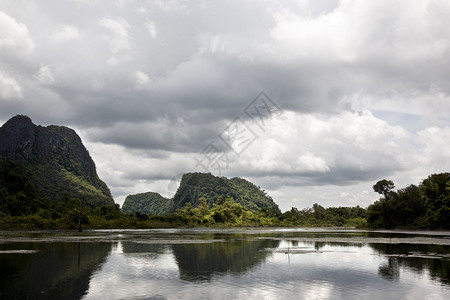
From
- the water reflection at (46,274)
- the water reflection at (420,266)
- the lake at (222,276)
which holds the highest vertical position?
the water reflection at (46,274)

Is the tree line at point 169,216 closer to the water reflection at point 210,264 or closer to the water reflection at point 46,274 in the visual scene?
the water reflection at point 46,274

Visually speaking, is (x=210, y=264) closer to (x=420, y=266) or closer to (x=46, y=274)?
(x=46, y=274)

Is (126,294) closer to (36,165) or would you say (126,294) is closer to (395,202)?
(395,202)

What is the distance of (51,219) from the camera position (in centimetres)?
9169

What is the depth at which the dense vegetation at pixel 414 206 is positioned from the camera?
9501 centimetres

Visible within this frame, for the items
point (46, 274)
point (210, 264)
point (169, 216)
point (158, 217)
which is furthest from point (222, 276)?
point (169, 216)

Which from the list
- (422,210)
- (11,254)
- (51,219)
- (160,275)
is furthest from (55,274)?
(422,210)

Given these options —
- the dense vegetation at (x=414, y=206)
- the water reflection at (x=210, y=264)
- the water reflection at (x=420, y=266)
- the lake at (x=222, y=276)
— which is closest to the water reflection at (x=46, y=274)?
the lake at (x=222, y=276)

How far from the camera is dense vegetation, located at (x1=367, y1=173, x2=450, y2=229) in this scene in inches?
3741

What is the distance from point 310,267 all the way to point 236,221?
5335 inches

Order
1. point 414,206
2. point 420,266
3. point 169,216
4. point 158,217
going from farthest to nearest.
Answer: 1. point 169,216
2. point 158,217
3. point 414,206
4. point 420,266

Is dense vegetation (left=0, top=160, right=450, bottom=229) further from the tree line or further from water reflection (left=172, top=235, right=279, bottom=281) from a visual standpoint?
water reflection (left=172, top=235, right=279, bottom=281)

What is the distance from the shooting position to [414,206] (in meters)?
110

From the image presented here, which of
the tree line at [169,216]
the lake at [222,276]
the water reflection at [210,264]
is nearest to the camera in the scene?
the lake at [222,276]
